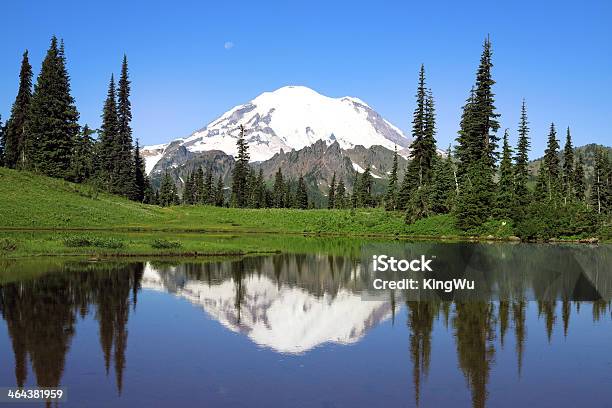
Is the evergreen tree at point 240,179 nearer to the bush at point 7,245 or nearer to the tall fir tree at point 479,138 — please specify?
the tall fir tree at point 479,138

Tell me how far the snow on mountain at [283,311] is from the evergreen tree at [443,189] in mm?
53474

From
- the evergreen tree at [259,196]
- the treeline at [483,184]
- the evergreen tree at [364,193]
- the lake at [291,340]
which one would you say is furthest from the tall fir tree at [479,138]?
the evergreen tree at [259,196]

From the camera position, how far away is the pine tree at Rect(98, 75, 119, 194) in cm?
10362

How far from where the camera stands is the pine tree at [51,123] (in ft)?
282

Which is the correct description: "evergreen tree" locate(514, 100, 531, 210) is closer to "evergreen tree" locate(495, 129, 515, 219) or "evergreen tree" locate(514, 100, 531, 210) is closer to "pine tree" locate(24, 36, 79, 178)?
"evergreen tree" locate(495, 129, 515, 219)

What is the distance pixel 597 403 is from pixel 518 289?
18.0 meters

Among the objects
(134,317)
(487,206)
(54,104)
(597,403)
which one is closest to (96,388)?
(134,317)

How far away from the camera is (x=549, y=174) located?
101938 millimetres

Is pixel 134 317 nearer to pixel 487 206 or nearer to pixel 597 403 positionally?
pixel 597 403

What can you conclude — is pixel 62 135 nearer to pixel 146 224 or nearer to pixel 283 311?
pixel 146 224

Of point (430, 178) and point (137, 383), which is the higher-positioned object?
point (430, 178)

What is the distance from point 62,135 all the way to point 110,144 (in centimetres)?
1897

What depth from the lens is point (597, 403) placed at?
13.0 metres

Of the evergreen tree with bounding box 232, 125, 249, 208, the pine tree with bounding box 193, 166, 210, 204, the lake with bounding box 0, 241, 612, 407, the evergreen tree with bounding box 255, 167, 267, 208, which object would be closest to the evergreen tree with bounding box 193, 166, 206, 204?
the pine tree with bounding box 193, 166, 210, 204
